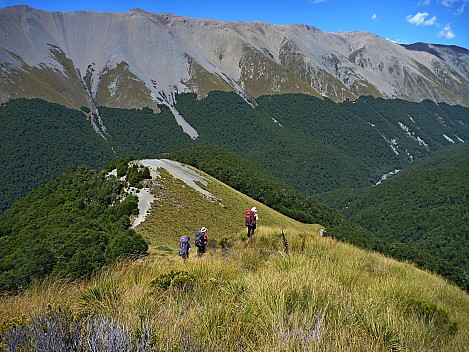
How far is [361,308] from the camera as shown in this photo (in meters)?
5.15

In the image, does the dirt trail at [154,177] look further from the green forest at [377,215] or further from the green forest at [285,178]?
the green forest at [377,215]

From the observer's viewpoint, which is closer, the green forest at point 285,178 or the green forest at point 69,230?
the green forest at point 69,230

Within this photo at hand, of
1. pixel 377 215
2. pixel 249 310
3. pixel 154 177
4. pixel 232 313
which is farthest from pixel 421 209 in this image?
pixel 232 313

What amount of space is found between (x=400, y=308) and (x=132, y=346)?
442 cm

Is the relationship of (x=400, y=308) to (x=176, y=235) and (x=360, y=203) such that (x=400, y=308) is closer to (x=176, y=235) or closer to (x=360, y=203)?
(x=176, y=235)

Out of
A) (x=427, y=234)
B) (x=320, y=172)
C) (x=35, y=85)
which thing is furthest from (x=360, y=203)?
(x=35, y=85)

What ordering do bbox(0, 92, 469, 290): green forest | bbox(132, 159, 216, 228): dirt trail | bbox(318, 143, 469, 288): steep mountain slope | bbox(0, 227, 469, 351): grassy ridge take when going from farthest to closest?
bbox(318, 143, 469, 288): steep mountain slope
bbox(0, 92, 469, 290): green forest
bbox(132, 159, 216, 228): dirt trail
bbox(0, 227, 469, 351): grassy ridge

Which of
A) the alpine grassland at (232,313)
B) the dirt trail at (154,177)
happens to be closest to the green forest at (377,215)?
the dirt trail at (154,177)

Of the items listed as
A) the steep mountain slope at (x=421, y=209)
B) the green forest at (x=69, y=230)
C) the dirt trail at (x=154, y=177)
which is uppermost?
the dirt trail at (x=154, y=177)

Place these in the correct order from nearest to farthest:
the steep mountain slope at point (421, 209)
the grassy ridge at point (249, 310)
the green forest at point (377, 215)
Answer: the grassy ridge at point (249, 310) < the green forest at point (377, 215) < the steep mountain slope at point (421, 209)

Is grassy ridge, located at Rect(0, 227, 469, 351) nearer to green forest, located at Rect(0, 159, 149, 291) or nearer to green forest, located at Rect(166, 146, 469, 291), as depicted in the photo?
green forest, located at Rect(0, 159, 149, 291)

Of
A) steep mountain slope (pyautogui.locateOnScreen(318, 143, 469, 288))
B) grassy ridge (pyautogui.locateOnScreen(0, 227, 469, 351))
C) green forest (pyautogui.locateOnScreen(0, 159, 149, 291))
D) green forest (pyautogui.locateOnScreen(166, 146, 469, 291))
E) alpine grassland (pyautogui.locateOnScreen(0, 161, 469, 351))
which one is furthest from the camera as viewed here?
steep mountain slope (pyautogui.locateOnScreen(318, 143, 469, 288))

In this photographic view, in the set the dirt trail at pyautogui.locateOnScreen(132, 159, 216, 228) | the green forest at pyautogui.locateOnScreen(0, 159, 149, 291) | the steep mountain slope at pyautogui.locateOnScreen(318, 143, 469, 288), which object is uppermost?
the dirt trail at pyautogui.locateOnScreen(132, 159, 216, 228)

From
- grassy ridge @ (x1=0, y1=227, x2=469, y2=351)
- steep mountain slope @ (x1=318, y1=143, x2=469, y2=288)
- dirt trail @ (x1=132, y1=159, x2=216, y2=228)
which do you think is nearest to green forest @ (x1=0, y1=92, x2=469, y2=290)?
steep mountain slope @ (x1=318, y1=143, x2=469, y2=288)
